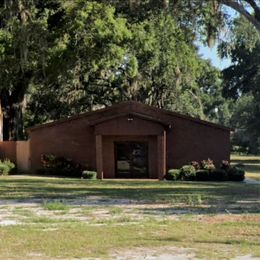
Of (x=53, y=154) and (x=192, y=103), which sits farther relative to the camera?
(x=192, y=103)

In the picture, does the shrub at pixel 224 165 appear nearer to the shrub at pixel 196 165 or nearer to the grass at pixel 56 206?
the shrub at pixel 196 165

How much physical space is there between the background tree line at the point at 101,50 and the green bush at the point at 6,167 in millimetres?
3842

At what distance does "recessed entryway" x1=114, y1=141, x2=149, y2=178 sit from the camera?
36.3 m

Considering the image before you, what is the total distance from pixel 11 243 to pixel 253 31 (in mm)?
14386

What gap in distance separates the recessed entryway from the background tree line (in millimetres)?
4191

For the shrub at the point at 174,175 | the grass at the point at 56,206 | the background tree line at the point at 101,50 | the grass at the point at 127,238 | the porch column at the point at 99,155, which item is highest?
the background tree line at the point at 101,50

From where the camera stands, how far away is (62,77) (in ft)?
113

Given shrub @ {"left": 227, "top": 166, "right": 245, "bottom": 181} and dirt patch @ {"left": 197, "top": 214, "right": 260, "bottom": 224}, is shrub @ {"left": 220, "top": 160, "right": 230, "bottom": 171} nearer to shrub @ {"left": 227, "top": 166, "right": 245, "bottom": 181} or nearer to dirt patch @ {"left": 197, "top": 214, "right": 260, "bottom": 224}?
shrub @ {"left": 227, "top": 166, "right": 245, "bottom": 181}

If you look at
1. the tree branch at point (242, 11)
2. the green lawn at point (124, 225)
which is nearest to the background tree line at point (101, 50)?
the tree branch at point (242, 11)

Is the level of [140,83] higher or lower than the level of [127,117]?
higher

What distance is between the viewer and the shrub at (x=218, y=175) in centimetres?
3350

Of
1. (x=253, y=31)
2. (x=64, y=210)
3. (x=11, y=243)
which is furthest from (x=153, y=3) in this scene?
(x=11, y=243)

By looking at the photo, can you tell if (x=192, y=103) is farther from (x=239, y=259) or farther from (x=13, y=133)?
(x=239, y=259)

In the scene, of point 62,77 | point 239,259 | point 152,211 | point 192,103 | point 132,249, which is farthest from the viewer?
point 192,103
